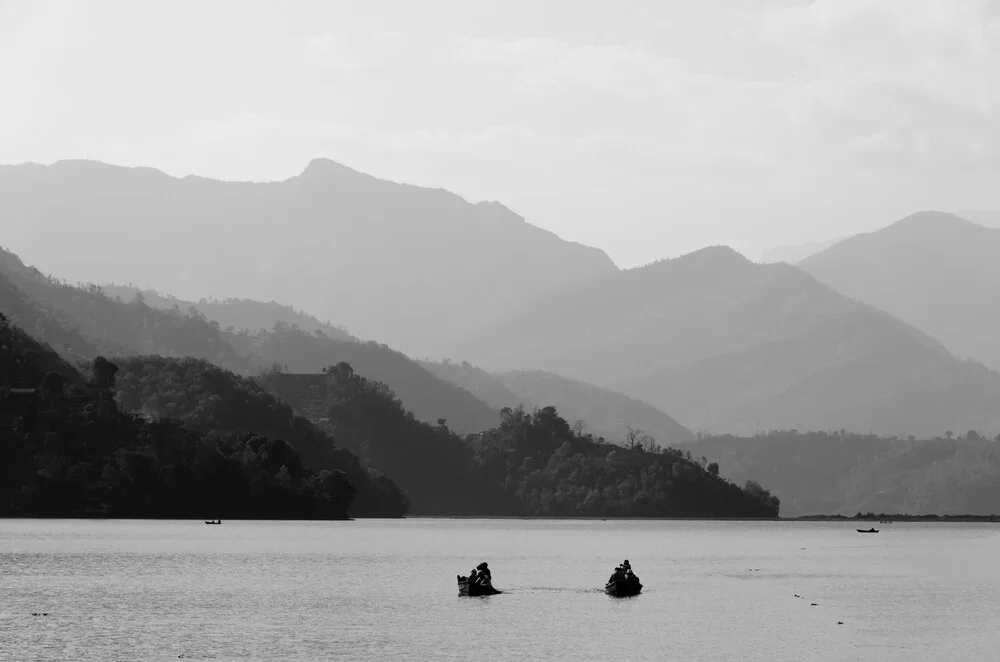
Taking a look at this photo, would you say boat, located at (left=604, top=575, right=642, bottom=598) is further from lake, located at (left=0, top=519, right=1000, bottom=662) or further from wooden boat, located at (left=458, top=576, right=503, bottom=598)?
wooden boat, located at (left=458, top=576, right=503, bottom=598)

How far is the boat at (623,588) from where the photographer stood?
466 feet

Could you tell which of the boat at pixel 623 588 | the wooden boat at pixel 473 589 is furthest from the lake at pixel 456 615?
the wooden boat at pixel 473 589

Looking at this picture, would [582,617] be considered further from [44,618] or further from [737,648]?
[44,618]

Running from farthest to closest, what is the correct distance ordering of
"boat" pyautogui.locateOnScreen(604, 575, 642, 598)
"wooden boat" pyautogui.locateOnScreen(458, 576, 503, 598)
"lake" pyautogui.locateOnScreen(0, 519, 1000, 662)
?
"boat" pyautogui.locateOnScreen(604, 575, 642, 598) < "wooden boat" pyautogui.locateOnScreen(458, 576, 503, 598) < "lake" pyautogui.locateOnScreen(0, 519, 1000, 662)

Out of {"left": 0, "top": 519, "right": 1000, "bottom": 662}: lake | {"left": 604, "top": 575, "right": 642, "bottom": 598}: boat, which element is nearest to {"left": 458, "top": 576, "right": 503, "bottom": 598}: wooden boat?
{"left": 0, "top": 519, "right": 1000, "bottom": 662}: lake

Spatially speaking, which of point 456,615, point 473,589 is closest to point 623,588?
point 473,589

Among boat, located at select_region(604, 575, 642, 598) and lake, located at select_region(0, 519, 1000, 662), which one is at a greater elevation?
boat, located at select_region(604, 575, 642, 598)

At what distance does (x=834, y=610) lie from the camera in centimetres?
13425

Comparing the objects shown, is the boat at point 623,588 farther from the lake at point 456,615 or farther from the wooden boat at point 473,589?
the wooden boat at point 473,589

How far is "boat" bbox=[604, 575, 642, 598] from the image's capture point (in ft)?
466

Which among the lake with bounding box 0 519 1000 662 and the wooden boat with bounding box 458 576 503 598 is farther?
the wooden boat with bounding box 458 576 503 598

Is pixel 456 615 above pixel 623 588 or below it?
below

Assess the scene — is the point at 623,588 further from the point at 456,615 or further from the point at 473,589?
the point at 456,615

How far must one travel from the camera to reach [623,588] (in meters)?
142
